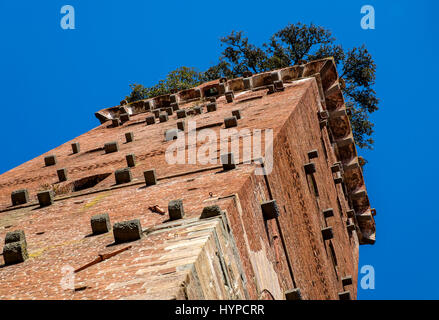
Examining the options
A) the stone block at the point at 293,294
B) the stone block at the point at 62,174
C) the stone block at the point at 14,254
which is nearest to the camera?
the stone block at the point at 14,254

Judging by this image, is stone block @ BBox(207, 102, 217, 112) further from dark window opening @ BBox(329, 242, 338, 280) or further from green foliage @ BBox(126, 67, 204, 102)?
green foliage @ BBox(126, 67, 204, 102)

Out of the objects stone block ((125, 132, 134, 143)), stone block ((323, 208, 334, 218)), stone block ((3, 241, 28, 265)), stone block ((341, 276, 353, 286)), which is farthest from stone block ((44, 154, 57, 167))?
stone block ((3, 241, 28, 265))

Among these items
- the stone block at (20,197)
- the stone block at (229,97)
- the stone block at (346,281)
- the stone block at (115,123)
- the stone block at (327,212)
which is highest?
the stone block at (115,123)

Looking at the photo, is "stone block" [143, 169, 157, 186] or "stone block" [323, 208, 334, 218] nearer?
"stone block" [143, 169, 157, 186]

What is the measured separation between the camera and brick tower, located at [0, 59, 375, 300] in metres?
6.06

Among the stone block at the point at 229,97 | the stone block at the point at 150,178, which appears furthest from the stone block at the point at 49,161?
the stone block at the point at 150,178

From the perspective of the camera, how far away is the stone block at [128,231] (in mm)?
6953

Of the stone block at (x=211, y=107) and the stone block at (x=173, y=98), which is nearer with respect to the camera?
the stone block at (x=211, y=107)

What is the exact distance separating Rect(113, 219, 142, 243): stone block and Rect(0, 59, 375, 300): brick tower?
13 millimetres

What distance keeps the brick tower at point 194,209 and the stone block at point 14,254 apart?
0.02 m

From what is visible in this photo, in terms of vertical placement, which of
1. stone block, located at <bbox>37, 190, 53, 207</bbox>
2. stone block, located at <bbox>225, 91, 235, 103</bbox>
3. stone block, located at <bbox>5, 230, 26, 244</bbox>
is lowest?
stone block, located at <bbox>5, 230, 26, 244</bbox>

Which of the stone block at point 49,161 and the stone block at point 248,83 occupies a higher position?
the stone block at point 248,83

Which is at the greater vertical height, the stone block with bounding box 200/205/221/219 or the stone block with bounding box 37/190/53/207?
the stone block with bounding box 37/190/53/207

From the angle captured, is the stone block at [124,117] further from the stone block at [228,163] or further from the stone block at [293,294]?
the stone block at [293,294]
